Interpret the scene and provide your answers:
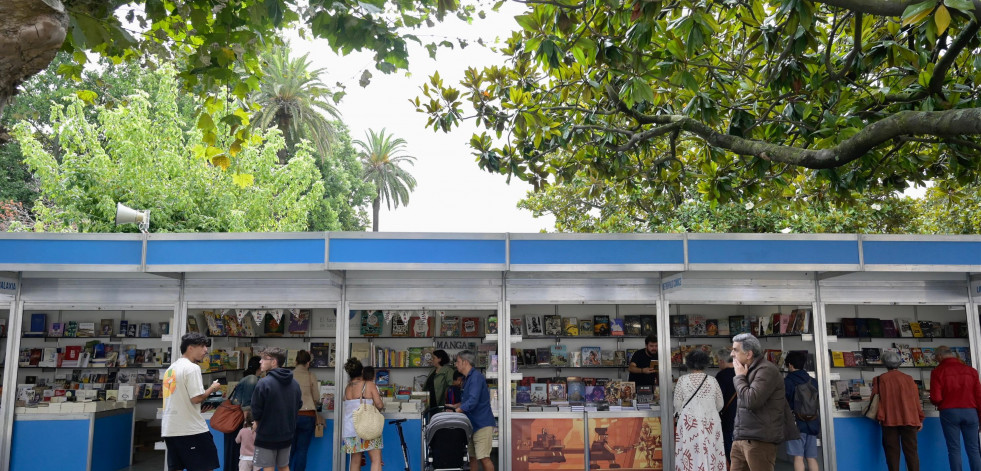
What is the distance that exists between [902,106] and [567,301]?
3.65 m

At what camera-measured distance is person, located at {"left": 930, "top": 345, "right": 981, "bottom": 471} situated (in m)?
7.33

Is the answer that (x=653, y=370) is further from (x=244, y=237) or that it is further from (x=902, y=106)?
(x=244, y=237)

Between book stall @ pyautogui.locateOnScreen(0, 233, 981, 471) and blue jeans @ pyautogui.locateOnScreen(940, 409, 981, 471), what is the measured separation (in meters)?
0.39

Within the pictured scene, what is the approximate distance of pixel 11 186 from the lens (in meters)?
24.2

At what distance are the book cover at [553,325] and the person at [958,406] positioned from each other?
406cm

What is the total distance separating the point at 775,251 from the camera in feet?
24.2

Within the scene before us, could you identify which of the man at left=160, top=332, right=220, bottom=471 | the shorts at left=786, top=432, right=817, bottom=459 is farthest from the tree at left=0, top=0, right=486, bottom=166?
the shorts at left=786, top=432, right=817, bottom=459

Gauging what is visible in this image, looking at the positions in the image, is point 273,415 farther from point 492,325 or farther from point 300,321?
point 300,321

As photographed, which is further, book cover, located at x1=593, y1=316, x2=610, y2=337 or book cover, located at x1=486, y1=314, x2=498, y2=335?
book cover, located at x1=593, y1=316, x2=610, y2=337

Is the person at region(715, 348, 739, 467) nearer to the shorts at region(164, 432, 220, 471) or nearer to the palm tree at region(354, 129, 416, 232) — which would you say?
the shorts at region(164, 432, 220, 471)

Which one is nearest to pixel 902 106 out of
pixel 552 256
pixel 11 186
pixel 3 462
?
pixel 552 256

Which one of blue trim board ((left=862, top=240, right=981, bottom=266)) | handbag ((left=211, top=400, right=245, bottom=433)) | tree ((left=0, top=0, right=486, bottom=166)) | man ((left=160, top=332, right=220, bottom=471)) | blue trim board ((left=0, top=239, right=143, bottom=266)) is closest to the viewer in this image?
tree ((left=0, top=0, right=486, bottom=166))

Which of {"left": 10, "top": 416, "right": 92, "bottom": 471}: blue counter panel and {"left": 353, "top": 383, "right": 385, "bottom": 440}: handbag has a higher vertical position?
{"left": 353, "top": 383, "right": 385, "bottom": 440}: handbag

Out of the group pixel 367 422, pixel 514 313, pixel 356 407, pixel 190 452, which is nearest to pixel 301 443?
pixel 356 407
